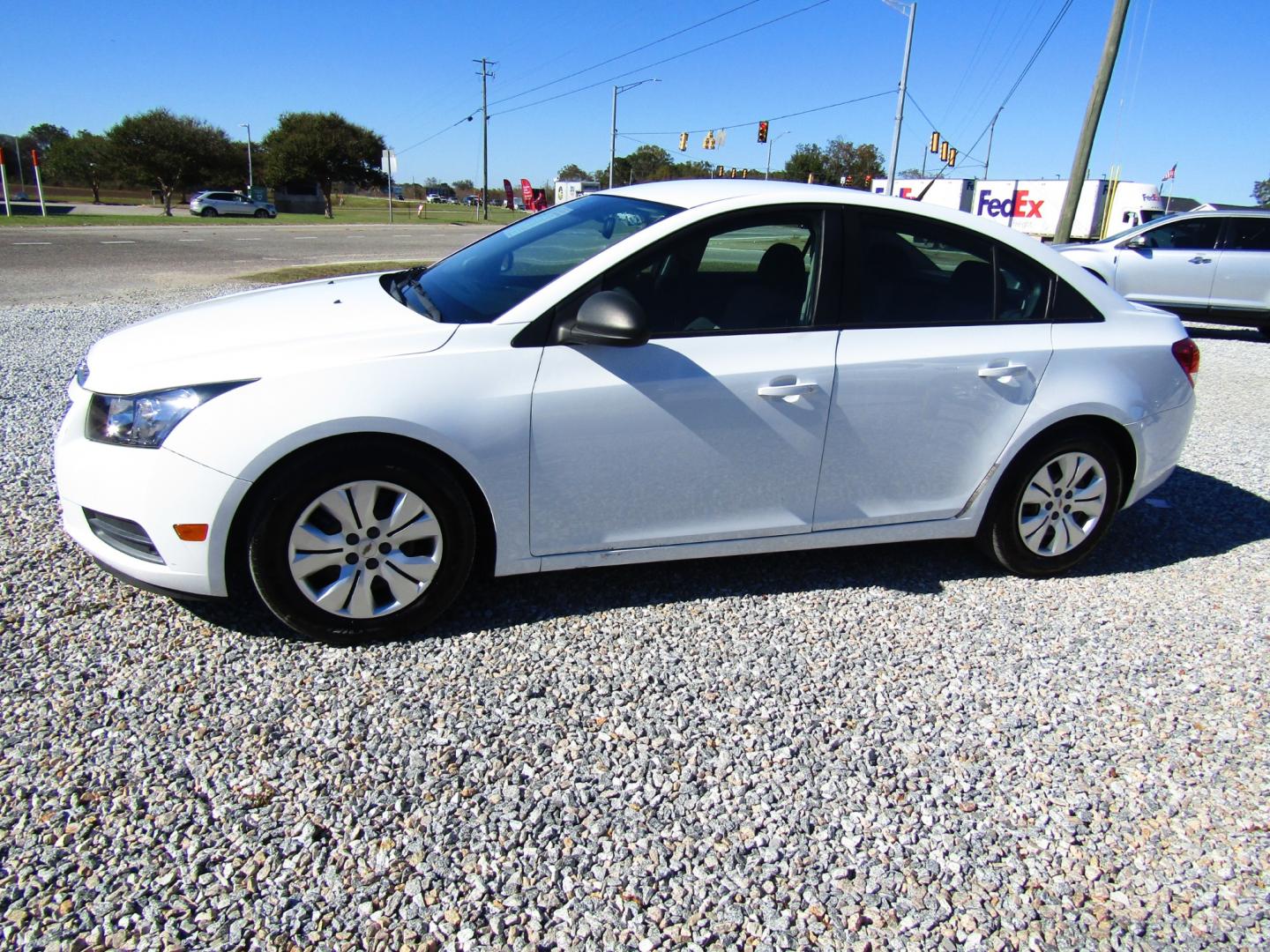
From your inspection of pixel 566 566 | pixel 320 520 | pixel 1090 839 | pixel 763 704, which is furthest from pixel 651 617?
pixel 1090 839

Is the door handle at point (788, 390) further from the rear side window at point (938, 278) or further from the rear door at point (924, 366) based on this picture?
the rear side window at point (938, 278)

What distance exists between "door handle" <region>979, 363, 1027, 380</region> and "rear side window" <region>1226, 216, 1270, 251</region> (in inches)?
430

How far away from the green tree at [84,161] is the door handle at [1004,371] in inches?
2669

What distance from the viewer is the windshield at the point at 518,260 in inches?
135

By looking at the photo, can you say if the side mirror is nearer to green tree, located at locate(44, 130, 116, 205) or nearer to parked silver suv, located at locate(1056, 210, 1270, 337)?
parked silver suv, located at locate(1056, 210, 1270, 337)

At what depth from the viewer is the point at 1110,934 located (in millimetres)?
2188

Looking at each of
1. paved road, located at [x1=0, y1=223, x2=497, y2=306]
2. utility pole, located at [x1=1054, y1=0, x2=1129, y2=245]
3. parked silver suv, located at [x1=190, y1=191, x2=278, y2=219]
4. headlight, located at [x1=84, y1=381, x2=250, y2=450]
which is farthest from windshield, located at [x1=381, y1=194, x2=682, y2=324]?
parked silver suv, located at [x1=190, y1=191, x2=278, y2=219]

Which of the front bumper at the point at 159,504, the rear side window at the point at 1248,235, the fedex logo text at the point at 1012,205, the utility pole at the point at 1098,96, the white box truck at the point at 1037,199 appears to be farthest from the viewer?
the fedex logo text at the point at 1012,205

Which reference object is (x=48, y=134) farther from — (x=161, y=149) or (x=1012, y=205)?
(x=1012, y=205)

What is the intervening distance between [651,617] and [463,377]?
4.07 feet

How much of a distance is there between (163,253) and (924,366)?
21.9 meters

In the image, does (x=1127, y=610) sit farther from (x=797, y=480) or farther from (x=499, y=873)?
(x=499, y=873)

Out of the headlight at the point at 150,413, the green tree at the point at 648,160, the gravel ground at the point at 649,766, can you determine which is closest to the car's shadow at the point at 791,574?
the gravel ground at the point at 649,766

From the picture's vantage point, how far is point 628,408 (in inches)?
130
